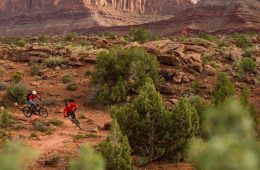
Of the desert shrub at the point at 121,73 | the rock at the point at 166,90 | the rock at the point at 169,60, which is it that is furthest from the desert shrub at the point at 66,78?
the rock at the point at 166,90

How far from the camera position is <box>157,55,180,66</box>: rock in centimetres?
2431

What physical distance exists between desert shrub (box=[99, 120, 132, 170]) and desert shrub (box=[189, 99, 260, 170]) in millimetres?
6881

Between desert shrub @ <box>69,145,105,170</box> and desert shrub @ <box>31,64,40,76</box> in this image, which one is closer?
desert shrub @ <box>69,145,105,170</box>

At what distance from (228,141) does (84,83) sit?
71.5 ft

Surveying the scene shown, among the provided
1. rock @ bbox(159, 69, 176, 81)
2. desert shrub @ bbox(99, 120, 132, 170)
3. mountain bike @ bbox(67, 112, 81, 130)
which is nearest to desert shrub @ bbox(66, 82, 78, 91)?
rock @ bbox(159, 69, 176, 81)

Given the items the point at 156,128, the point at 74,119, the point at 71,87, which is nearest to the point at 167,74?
the point at 71,87

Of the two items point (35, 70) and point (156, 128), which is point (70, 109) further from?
point (35, 70)

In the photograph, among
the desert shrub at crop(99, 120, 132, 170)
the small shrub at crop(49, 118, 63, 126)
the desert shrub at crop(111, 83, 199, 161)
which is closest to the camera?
the desert shrub at crop(99, 120, 132, 170)

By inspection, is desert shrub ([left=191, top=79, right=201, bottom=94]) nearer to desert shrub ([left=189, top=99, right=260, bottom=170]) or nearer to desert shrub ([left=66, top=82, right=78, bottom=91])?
desert shrub ([left=66, top=82, right=78, bottom=91])

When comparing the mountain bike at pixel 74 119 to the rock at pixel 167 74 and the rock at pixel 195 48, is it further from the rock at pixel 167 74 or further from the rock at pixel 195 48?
the rock at pixel 195 48

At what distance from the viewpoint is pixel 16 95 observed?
65.3 feet

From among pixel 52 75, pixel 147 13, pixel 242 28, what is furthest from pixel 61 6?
pixel 52 75

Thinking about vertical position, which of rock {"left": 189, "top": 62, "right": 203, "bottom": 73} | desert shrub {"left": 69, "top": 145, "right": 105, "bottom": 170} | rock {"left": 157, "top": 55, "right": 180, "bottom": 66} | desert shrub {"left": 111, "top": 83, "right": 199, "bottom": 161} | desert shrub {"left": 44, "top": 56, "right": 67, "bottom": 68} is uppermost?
desert shrub {"left": 69, "top": 145, "right": 105, "bottom": 170}

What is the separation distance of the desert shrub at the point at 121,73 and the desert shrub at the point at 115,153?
10.0 metres
